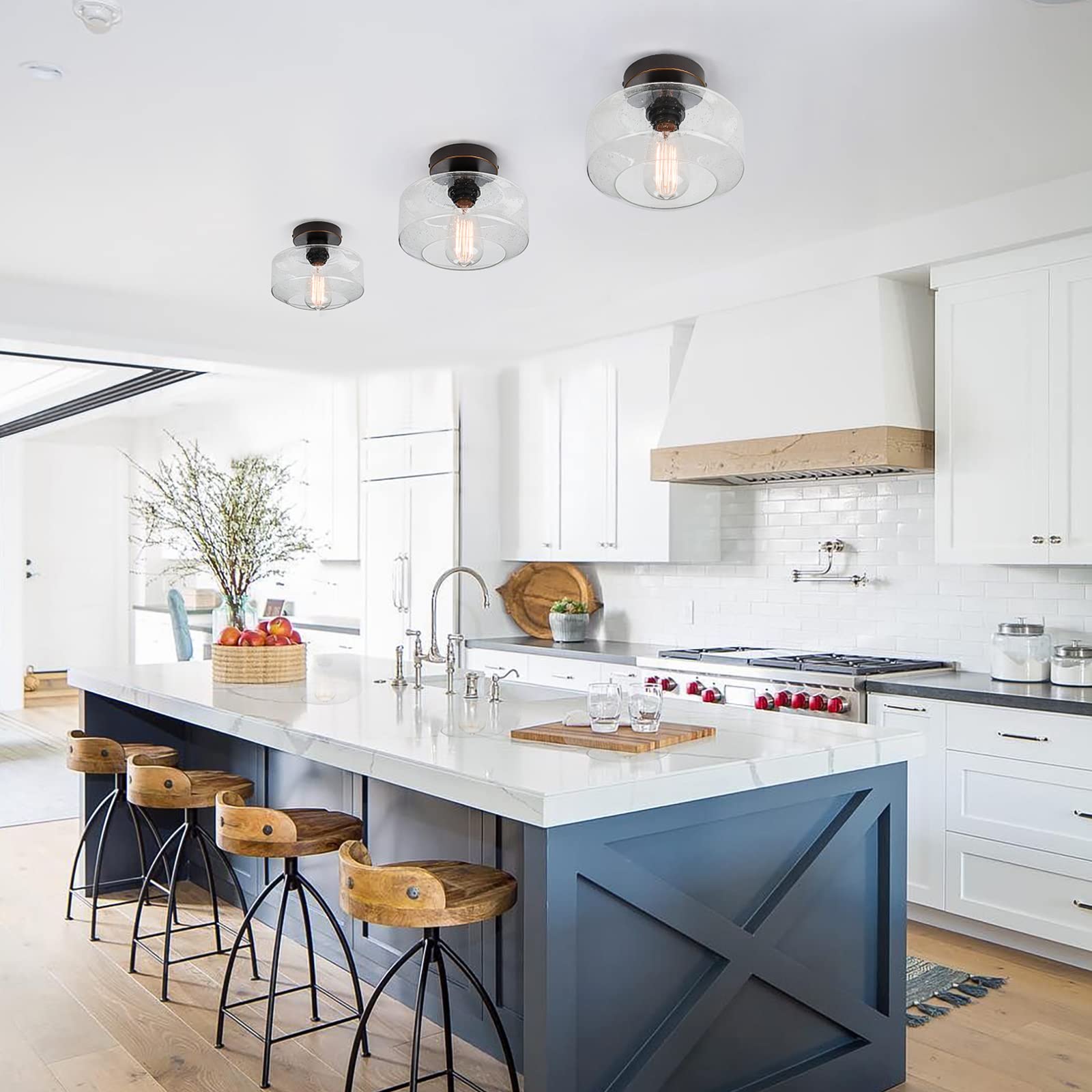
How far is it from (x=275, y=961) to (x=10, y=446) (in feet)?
26.6

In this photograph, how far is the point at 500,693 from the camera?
12.1ft

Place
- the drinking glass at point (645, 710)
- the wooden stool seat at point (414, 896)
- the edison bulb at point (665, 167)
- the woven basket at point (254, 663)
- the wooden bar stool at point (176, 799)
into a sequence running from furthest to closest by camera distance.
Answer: the woven basket at point (254, 663)
the wooden bar stool at point (176, 799)
the edison bulb at point (665, 167)
the drinking glass at point (645, 710)
the wooden stool seat at point (414, 896)

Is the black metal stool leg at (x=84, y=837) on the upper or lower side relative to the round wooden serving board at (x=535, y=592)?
lower

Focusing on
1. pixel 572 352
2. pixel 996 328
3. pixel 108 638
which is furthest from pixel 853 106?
pixel 108 638

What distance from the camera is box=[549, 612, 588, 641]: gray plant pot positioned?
19.7 feet

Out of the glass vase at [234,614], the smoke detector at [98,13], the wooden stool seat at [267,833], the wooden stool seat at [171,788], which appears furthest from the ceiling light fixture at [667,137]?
the wooden stool seat at [171,788]

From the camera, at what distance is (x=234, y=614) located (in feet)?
13.5

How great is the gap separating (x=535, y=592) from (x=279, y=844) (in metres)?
3.57

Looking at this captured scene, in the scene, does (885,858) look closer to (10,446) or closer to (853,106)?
(853,106)

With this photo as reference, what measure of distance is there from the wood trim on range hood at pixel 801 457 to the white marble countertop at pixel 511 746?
1.46m

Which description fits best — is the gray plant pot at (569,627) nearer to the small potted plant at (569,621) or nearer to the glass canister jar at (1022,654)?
the small potted plant at (569,621)

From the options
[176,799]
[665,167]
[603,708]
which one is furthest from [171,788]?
[665,167]

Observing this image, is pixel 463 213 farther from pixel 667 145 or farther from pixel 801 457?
pixel 801 457

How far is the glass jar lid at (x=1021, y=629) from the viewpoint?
4117 millimetres
